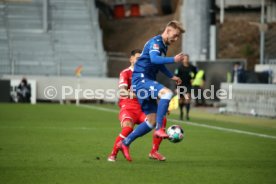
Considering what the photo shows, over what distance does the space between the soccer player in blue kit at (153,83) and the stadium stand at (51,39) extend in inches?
1196

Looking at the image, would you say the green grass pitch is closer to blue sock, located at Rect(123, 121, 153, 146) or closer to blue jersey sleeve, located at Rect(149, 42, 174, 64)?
blue sock, located at Rect(123, 121, 153, 146)

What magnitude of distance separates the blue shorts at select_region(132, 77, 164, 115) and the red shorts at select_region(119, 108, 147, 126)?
0.57m

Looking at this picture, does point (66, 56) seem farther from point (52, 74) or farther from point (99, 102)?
point (99, 102)

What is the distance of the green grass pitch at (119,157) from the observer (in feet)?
35.6

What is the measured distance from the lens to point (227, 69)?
131ft

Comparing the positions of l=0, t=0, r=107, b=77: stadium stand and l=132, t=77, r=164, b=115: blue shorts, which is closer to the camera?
l=132, t=77, r=164, b=115: blue shorts

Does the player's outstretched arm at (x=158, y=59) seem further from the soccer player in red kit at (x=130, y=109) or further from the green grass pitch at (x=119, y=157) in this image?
the green grass pitch at (x=119, y=157)

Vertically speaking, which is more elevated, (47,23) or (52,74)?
(47,23)

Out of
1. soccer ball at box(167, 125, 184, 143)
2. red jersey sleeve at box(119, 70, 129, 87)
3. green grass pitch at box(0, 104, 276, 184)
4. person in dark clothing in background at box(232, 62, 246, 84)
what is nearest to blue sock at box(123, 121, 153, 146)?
green grass pitch at box(0, 104, 276, 184)

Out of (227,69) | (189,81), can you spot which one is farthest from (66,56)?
(189,81)

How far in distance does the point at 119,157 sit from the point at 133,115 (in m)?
0.83

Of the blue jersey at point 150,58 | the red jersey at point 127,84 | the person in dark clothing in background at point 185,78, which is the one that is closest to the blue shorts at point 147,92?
the blue jersey at point 150,58

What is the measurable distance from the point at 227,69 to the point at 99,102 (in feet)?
22.1

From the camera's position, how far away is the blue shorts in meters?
12.7
